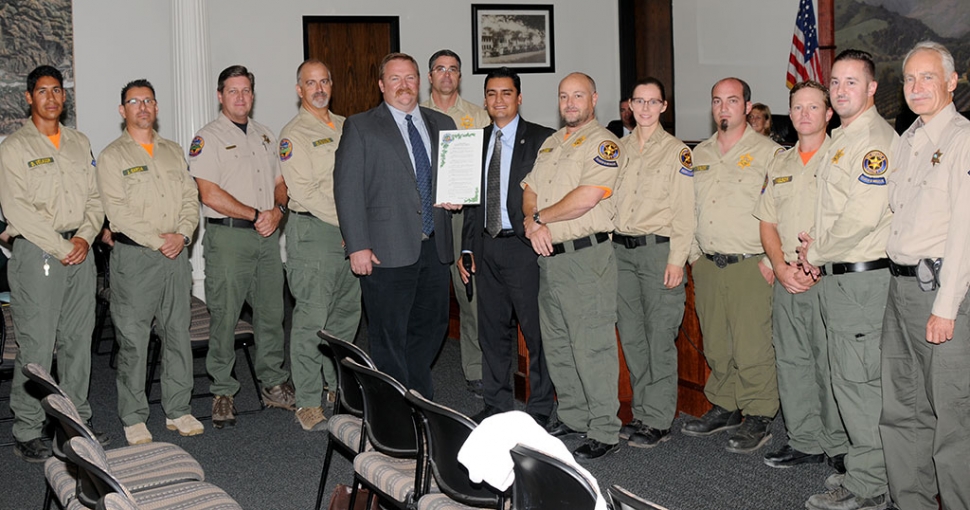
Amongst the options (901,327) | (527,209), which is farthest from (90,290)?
(901,327)

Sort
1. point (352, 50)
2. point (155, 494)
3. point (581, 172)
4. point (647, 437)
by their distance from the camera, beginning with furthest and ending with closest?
point (352, 50)
point (647, 437)
point (581, 172)
point (155, 494)

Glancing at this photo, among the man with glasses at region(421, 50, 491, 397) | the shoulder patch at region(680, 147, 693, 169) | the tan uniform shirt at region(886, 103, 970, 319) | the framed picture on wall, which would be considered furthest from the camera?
the framed picture on wall

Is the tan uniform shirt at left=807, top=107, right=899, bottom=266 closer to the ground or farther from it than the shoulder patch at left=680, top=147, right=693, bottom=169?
closer to the ground

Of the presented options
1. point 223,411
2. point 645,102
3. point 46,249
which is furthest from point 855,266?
point 46,249

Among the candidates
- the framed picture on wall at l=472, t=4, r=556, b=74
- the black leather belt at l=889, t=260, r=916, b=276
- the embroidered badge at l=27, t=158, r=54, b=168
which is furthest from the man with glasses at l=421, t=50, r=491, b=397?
the framed picture on wall at l=472, t=4, r=556, b=74

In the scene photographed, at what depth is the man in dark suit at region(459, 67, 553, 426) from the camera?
14.9 ft

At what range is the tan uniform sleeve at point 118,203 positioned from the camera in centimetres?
459

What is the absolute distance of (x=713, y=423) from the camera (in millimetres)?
4586

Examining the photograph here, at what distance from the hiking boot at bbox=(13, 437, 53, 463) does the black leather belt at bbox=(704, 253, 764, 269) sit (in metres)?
3.29

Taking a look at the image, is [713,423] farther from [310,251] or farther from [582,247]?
[310,251]

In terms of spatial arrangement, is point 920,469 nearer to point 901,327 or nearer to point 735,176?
point 901,327

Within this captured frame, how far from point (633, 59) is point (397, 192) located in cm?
623

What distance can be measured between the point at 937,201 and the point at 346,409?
2248 mm

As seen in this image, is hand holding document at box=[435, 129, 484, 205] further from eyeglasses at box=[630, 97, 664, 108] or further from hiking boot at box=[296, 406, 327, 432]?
hiking boot at box=[296, 406, 327, 432]
